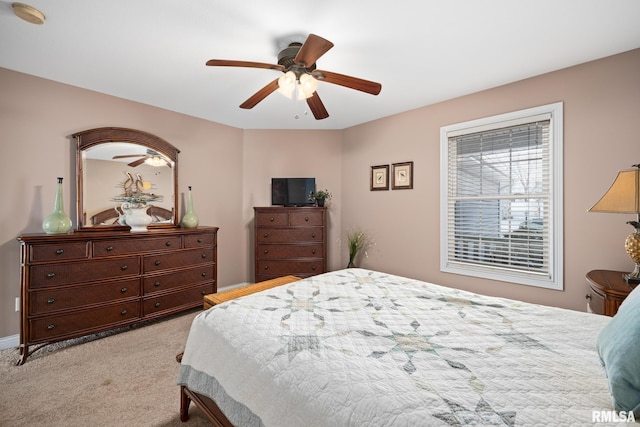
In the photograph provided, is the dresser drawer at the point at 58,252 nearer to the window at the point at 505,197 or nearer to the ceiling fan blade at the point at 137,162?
the ceiling fan blade at the point at 137,162

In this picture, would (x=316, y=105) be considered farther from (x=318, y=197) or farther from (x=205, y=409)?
(x=205, y=409)

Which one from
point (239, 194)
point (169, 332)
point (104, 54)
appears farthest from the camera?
point (239, 194)

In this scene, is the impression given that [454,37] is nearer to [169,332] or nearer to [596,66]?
[596,66]

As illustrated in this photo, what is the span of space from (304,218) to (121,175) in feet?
7.48

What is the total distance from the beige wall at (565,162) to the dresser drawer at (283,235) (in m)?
0.99

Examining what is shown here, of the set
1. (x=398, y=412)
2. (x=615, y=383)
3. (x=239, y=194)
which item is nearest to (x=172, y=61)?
(x=239, y=194)

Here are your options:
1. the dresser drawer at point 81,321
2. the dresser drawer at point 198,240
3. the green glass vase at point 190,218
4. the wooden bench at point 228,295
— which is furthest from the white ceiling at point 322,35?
the dresser drawer at point 81,321

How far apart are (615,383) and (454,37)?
224 cm

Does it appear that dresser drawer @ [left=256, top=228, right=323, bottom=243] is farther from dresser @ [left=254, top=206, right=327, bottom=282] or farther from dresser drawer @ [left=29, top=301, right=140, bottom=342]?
dresser drawer @ [left=29, top=301, right=140, bottom=342]

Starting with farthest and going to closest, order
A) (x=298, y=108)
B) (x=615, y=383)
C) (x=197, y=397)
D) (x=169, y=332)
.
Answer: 1. (x=298, y=108)
2. (x=169, y=332)
3. (x=197, y=397)
4. (x=615, y=383)

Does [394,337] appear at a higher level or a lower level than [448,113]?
lower

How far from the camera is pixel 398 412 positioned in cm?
79

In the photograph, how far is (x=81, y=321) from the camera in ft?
8.41

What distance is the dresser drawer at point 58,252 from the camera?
234cm
